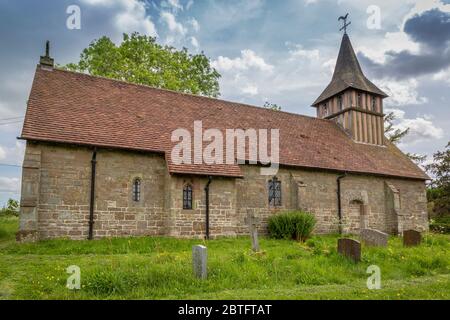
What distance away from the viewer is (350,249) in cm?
1069

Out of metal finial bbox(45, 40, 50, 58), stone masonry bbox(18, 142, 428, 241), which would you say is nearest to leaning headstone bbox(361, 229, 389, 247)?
stone masonry bbox(18, 142, 428, 241)

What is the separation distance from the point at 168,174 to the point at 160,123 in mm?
3070

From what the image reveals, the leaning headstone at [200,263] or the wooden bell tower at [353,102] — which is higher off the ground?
the wooden bell tower at [353,102]

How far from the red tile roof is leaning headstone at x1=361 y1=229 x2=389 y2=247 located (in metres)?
5.85

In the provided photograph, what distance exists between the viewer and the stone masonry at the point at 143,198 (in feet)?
44.3

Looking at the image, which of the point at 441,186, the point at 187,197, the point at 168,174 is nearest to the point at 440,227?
the point at 441,186

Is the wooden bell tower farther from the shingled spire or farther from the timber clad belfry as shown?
the timber clad belfry

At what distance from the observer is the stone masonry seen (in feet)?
44.3

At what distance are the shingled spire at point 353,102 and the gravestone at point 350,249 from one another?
15.0 metres

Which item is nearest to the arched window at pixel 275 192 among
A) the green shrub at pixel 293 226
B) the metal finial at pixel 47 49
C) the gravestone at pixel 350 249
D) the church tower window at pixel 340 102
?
the green shrub at pixel 293 226

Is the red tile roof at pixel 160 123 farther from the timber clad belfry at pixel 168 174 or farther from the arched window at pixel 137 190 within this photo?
the arched window at pixel 137 190

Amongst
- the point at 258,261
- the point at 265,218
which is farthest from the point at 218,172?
the point at 258,261

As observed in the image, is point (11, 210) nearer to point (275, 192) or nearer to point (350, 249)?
point (275, 192)
